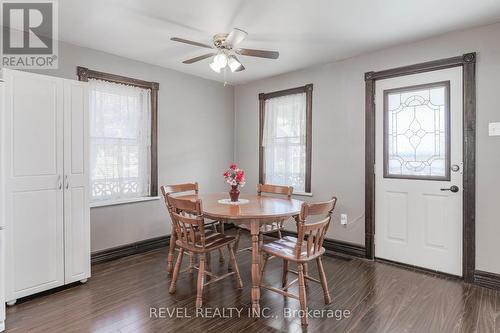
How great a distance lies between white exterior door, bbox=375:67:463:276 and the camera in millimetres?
3045

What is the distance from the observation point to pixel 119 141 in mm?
3729

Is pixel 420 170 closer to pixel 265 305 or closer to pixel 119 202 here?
pixel 265 305

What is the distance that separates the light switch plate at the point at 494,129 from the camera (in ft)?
9.07

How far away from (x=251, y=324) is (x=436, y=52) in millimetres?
3151

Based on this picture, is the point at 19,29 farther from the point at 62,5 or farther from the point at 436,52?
the point at 436,52

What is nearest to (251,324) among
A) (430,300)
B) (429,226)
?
(430,300)

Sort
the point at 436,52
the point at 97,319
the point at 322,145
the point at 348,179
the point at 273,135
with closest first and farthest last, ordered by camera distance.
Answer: the point at 97,319
the point at 436,52
the point at 348,179
the point at 322,145
the point at 273,135

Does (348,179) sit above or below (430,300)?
above

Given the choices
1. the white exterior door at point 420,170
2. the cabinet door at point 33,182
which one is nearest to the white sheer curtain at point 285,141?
the white exterior door at point 420,170

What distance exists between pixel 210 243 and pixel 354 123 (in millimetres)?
2314

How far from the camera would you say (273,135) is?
470 centimetres

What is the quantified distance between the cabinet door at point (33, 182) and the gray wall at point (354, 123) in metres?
2.87

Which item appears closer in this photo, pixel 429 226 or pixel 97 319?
pixel 97 319

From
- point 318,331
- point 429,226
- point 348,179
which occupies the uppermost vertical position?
point 348,179
